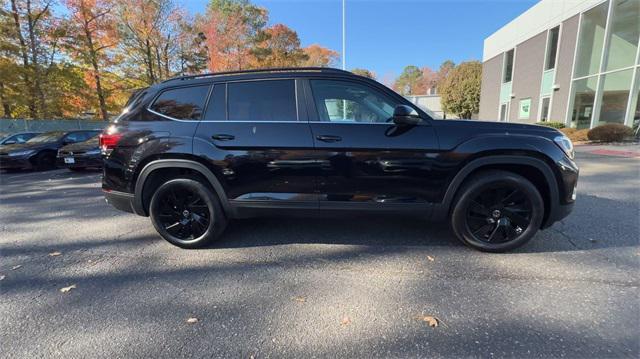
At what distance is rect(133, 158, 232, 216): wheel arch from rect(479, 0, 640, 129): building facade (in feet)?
61.4

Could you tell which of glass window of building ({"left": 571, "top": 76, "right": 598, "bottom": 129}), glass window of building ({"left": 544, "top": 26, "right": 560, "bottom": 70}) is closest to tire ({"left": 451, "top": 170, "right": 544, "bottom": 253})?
glass window of building ({"left": 571, "top": 76, "right": 598, "bottom": 129})

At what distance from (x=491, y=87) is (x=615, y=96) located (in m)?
13.5

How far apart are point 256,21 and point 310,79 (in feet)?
103

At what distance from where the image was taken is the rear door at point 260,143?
10.6ft

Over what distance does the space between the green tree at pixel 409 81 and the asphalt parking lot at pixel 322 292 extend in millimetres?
90543

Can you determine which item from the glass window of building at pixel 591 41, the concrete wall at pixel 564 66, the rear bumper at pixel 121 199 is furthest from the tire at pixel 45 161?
the concrete wall at pixel 564 66

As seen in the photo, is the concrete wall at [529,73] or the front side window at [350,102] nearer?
the front side window at [350,102]

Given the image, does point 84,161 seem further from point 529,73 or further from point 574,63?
point 529,73

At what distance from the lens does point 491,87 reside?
2791 cm

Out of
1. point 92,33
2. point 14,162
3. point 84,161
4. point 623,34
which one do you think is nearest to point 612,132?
point 623,34

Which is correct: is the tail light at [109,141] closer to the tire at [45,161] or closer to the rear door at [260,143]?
the rear door at [260,143]

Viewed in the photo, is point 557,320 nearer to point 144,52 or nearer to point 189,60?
point 144,52

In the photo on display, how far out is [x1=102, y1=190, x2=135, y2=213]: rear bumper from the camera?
3552mm

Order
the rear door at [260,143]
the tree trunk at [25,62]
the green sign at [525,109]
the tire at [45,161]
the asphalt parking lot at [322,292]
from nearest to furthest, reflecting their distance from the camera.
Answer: the asphalt parking lot at [322,292]
the rear door at [260,143]
the tire at [45,161]
the tree trunk at [25,62]
the green sign at [525,109]
